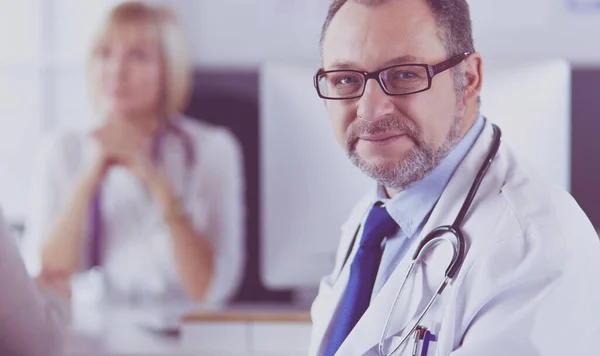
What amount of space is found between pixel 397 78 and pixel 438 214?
0.65ft

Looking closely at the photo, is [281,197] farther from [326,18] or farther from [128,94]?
[128,94]

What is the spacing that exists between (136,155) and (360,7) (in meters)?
1.76

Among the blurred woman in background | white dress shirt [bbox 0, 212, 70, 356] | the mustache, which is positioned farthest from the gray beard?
the blurred woman in background

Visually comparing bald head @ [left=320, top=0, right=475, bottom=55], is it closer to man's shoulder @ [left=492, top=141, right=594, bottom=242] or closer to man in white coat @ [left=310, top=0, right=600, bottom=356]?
man in white coat @ [left=310, top=0, right=600, bottom=356]

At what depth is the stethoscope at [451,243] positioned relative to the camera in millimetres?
951

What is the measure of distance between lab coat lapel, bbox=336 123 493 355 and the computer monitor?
1.92 feet

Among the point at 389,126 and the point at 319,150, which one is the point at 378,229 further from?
the point at 319,150

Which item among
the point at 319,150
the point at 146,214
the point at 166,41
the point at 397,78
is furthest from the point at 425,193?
the point at 166,41

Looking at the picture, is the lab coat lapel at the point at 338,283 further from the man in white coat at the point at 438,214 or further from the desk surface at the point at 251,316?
the desk surface at the point at 251,316

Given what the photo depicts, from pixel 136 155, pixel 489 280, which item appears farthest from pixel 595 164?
pixel 489 280

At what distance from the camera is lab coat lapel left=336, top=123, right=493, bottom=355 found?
101cm

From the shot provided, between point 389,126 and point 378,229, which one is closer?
point 389,126

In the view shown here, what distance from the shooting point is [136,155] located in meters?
2.68

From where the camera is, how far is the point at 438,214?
Answer: 41.8 inches
